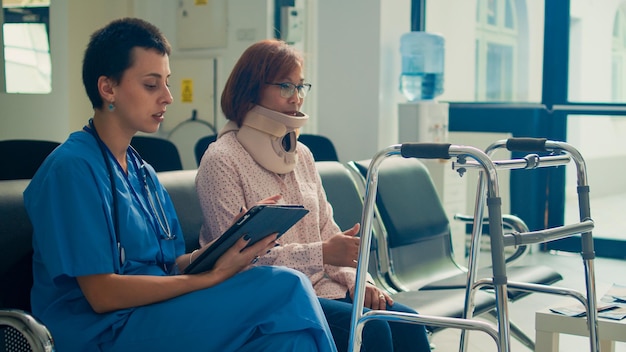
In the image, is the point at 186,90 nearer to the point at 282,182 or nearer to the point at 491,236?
the point at 282,182

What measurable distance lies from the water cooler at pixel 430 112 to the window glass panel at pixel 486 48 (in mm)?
679

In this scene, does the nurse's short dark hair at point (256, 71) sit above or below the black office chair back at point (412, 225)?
above

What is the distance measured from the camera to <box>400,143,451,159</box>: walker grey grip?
177 centimetres

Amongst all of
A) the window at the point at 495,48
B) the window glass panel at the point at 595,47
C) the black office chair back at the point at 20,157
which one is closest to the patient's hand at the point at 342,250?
the black office chair back at the point at 20,157

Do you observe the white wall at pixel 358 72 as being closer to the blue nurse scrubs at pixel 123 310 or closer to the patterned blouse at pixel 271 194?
the patterned blouse at pixel 271 194

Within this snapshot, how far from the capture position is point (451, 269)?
3.29 m

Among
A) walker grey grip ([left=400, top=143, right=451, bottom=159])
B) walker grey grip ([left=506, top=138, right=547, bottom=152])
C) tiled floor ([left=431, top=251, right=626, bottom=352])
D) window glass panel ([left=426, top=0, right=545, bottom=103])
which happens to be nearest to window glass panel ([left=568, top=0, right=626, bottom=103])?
window glass panel ([left=426, top=0, right=545, bottom=103])

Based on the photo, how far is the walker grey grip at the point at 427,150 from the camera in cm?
177

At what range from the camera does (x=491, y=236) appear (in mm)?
1752

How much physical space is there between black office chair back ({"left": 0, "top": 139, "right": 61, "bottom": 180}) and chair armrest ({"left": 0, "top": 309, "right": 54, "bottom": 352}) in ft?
4.66

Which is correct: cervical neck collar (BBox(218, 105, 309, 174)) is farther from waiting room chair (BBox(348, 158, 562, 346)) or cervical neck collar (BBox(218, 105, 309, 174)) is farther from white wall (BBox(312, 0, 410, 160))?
white wall (BBox(312, 0, 410, 160))

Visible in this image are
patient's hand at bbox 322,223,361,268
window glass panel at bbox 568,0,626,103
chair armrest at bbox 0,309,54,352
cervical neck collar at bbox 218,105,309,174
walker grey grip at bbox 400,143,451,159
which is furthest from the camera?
window glass panel at bbox 568,0,626,103

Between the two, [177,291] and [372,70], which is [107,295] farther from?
[372,70]

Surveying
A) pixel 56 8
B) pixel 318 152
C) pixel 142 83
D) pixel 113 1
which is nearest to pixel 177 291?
pixel 142 83
